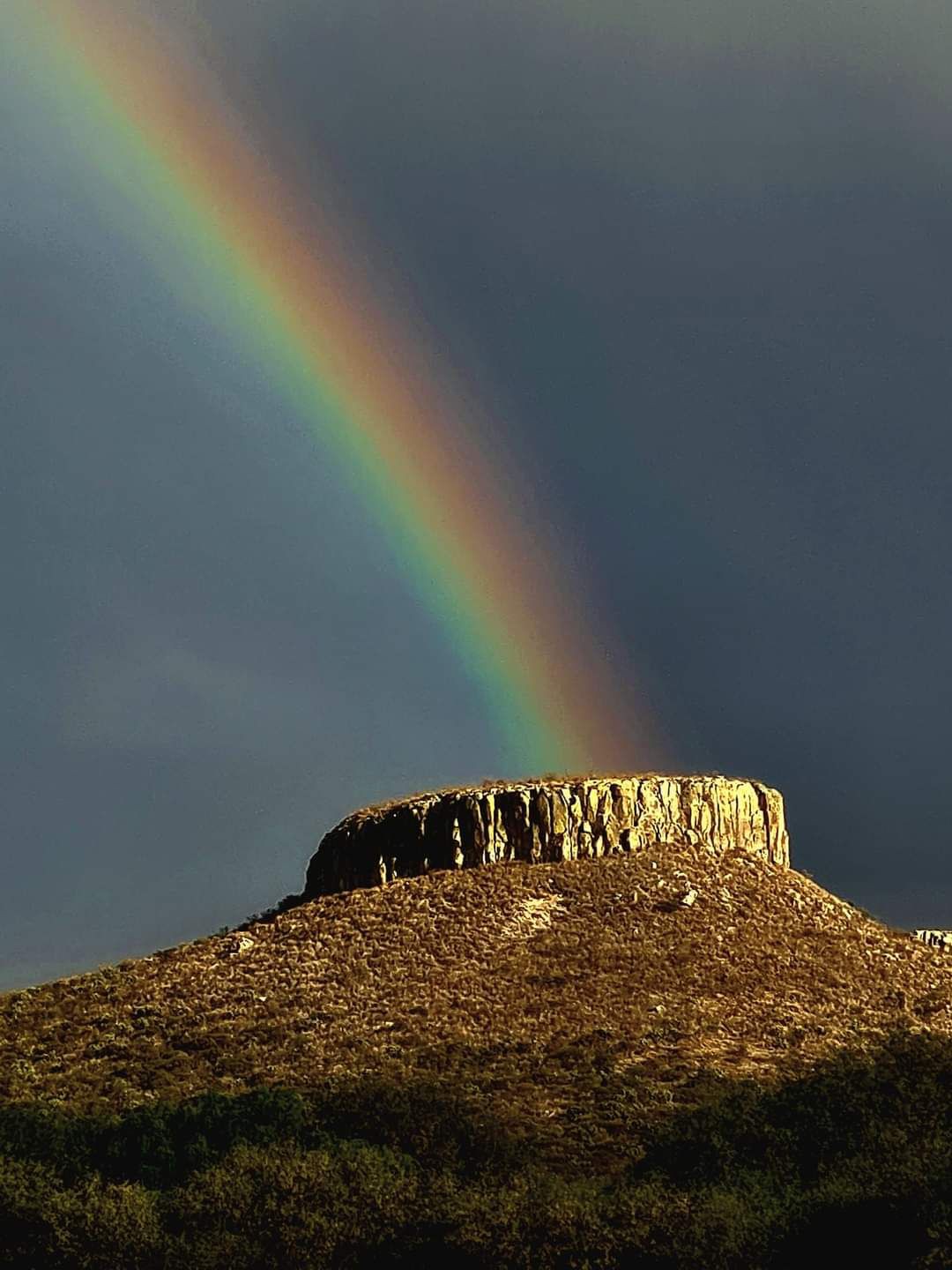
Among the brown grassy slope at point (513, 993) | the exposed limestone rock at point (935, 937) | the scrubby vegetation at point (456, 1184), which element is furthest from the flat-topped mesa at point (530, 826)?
the exposed limestone rock at point (935, 937)

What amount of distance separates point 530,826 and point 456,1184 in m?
27.4

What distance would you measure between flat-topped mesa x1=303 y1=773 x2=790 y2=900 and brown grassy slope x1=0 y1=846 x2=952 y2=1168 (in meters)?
1.04

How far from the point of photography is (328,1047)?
46.0 metres

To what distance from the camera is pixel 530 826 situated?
60812 millimetres

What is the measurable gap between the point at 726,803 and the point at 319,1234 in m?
36.2

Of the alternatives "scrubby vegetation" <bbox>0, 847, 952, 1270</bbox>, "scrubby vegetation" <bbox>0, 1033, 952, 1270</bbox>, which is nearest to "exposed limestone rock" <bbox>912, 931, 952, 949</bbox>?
"scrubby vegetation" <bbox>0, 847, 952, 1270</bbox>

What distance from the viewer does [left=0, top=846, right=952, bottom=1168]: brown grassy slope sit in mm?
44594

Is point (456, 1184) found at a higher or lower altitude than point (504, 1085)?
lower


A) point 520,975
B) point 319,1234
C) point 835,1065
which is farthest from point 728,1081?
point 319,1234

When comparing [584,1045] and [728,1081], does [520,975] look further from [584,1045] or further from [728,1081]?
[728,1081]

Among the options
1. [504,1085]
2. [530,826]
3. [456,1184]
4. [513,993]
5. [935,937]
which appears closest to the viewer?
[456,1184]

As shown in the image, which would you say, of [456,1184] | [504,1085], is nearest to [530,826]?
[504,1085]

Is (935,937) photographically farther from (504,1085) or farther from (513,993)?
(504,1085)

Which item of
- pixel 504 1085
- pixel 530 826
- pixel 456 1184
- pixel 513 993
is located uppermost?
pixel 530 826
